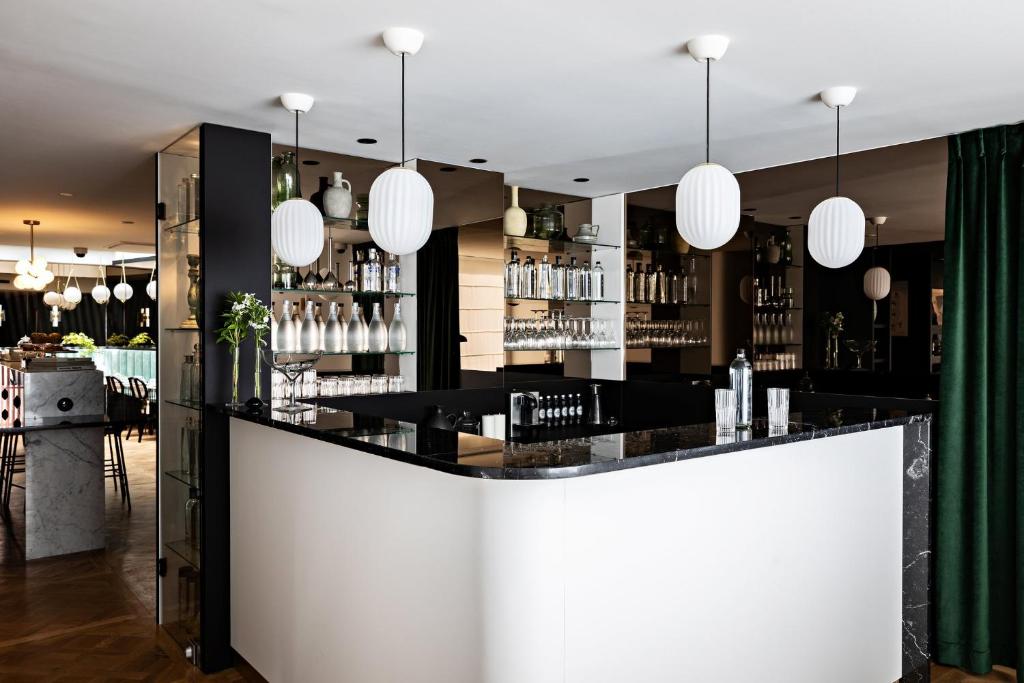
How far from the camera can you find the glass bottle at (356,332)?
4.16 metres

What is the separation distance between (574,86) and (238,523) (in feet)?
7.89

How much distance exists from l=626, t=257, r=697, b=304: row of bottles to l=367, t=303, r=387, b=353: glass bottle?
201 centimetres

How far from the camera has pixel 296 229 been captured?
319 centimetres

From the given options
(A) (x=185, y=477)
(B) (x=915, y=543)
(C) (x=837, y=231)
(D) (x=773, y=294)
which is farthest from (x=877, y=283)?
(A) (x=185, y=477)

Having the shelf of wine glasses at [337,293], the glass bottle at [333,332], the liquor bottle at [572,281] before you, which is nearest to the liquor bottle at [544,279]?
the liquor bottle at [572,281]

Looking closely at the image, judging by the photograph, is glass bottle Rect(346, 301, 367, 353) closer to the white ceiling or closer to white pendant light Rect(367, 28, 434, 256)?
the white ceiling

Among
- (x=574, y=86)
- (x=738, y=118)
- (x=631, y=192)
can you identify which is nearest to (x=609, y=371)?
(x=631, y=192)

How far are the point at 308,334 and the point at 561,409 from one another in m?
2.07

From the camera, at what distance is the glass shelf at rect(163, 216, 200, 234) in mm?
3658

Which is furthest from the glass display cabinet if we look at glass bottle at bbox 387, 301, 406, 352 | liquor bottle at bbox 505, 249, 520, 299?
liquor bottle at bbox 505, 249, 520, 299

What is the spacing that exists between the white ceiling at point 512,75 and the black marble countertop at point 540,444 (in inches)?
51.6

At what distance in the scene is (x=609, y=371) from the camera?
5.62m

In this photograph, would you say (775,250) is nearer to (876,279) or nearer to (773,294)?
(773,294)

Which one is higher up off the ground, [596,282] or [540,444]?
[596,282]
